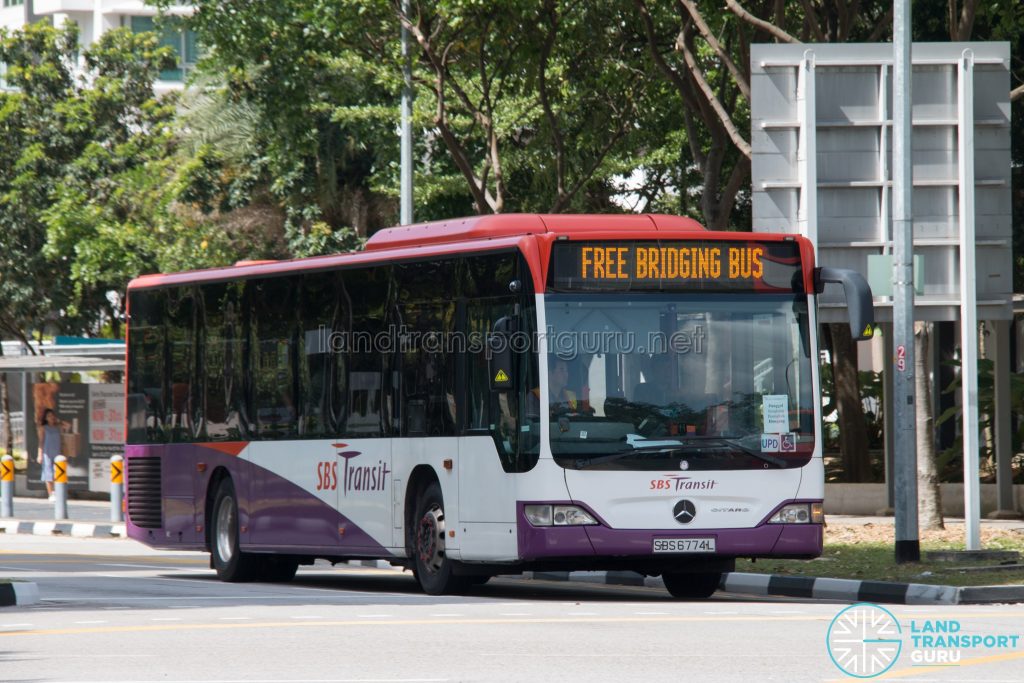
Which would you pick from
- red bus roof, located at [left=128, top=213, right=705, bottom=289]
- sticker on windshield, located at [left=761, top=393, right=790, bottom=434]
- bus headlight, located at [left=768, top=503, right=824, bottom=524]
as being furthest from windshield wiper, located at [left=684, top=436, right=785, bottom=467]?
red bus roof, located at [left=128, top=213, right=705, bottom=289]

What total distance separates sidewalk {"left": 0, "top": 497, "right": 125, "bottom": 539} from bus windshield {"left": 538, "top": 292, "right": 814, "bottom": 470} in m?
14.9

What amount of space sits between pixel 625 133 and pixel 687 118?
3.51 m

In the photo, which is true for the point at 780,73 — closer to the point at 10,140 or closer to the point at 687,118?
the point at 687,118

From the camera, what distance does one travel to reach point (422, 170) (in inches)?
1296

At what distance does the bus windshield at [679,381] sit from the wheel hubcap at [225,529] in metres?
5.92

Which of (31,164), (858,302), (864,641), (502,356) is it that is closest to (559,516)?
(502,356)

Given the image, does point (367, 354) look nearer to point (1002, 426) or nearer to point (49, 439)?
point (1002, 426)

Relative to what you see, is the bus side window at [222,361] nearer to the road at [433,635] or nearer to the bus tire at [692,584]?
the road at [433,635]

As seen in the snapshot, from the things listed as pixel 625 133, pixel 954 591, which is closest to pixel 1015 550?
pixel 954 591

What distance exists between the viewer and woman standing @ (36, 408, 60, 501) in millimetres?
34219

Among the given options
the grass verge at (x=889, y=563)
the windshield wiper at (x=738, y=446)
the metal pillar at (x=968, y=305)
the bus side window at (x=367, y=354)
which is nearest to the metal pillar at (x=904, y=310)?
the grass verge at (x=889, y=563)

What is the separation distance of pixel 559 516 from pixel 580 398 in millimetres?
939

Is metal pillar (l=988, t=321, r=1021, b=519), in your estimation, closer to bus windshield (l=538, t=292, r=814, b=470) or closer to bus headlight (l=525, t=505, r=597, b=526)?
bus windshield (l=538, t=292, r=814, b=470)

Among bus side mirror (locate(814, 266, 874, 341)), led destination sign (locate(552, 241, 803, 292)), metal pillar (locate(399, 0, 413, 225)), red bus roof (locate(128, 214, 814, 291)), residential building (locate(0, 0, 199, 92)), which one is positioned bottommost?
bus side mirror (locate(814, 266, 874, 341))
